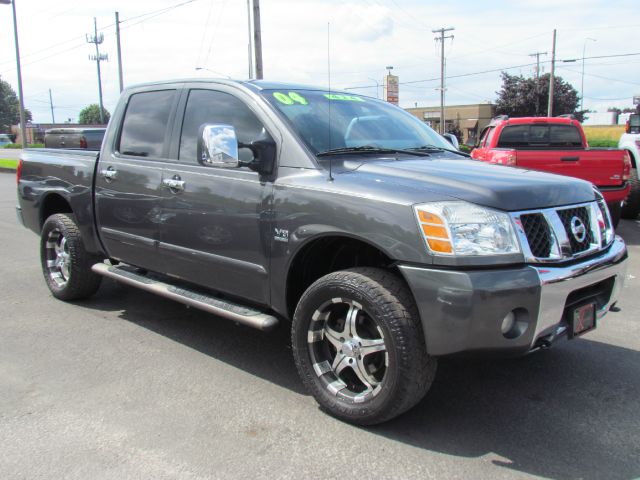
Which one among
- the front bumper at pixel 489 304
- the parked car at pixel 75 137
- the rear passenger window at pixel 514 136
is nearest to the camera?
the front bumper at pixel 489 304

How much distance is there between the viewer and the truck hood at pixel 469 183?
115 inches

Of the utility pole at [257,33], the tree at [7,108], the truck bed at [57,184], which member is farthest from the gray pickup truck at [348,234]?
the tree at [7,108]

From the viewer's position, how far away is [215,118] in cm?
405

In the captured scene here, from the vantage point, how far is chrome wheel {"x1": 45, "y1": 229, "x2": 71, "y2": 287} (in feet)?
17.8

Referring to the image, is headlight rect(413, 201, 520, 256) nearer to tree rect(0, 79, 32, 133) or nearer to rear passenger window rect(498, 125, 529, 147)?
rear passenger window rect(498, 125, 529, 147)

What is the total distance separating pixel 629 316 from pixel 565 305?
2454 millimetres

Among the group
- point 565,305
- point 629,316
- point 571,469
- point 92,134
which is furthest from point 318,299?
point 92,134

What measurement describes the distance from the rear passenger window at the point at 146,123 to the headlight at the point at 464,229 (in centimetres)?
236

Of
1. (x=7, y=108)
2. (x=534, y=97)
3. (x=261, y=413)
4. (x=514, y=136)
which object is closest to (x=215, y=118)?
(x=261, y=413)

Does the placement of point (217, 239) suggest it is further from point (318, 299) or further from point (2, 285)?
point (2, 285)

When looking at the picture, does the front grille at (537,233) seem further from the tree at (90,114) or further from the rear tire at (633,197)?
the tree at (90,114)

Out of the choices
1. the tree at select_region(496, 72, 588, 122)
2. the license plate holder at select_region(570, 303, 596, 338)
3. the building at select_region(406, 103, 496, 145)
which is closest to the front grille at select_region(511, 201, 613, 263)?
the license plate holder at select_region(570, 303, 596, 338)

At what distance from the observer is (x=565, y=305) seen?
3.00 metres

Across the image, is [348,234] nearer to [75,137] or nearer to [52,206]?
[52,206]
